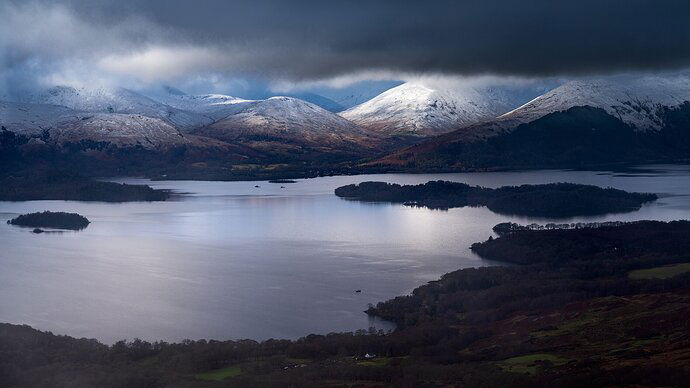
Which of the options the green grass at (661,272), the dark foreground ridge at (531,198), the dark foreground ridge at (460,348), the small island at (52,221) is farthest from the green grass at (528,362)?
the small island at (52,221)

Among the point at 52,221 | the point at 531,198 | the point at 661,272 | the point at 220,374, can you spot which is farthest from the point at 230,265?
the point at 531,198

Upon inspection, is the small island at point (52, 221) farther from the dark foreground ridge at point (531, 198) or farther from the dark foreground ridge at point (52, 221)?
the dark foreground ridge at point (531, 198)

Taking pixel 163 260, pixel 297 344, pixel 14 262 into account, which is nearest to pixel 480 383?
pixel 297 344

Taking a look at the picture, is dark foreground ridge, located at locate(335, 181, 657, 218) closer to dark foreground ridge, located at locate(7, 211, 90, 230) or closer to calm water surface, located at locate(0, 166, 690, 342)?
calm water surface, located at locate(0, 166, 690, 342)

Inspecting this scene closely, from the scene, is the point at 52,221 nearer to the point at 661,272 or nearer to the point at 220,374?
the point at 220,374

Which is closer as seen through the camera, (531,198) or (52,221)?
(52,221)

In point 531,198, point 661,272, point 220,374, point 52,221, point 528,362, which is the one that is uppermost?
point 531,198

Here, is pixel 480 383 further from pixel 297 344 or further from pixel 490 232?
pixel 490 232
